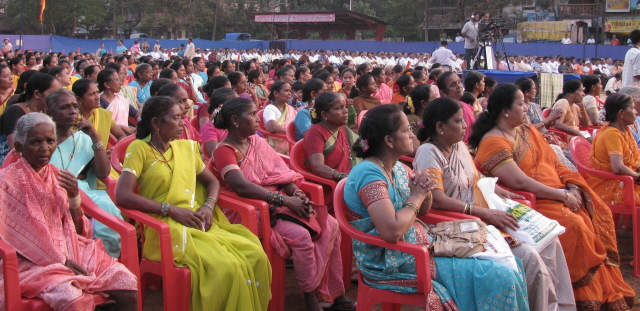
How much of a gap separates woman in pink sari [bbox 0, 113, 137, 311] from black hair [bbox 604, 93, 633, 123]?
331 centimetres

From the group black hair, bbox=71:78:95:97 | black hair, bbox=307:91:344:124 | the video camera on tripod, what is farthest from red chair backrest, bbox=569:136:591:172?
the video camera on tripod

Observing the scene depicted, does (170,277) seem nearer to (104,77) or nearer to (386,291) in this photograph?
(386,291)

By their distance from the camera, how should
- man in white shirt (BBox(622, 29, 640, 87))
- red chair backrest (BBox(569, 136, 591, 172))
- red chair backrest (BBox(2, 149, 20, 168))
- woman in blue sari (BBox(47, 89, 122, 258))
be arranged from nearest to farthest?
red chair backrest (BBox(2, 149, 20, 168)), woman in blue sari (BBox(47, 89, 122, 258)), red chair backrest (BBox(569, 136, 591, 172)), man in white shirt (BBox(622, 29, 640, 87))

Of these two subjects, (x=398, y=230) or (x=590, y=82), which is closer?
(x=398, y=230)

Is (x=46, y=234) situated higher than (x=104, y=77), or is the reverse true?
(x=104, y=77)

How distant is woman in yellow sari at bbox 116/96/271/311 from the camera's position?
260 cm

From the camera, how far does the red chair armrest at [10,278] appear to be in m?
Result: 2.10

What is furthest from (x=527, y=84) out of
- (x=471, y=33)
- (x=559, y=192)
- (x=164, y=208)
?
(x=471, y=33)

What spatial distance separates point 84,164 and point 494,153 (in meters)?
2.31

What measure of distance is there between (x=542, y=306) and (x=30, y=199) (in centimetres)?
226

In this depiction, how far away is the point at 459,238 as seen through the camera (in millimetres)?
2557

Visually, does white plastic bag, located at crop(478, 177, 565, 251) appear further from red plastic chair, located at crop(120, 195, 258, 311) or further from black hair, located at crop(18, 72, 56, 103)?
black hair, located at crop(18, 72, 56, 103)

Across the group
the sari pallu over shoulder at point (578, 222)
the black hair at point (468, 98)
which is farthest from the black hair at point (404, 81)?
the sari pallu over shoulder at point (578, 222)

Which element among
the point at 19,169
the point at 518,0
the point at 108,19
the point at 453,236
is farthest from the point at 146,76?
the point at 108,19
